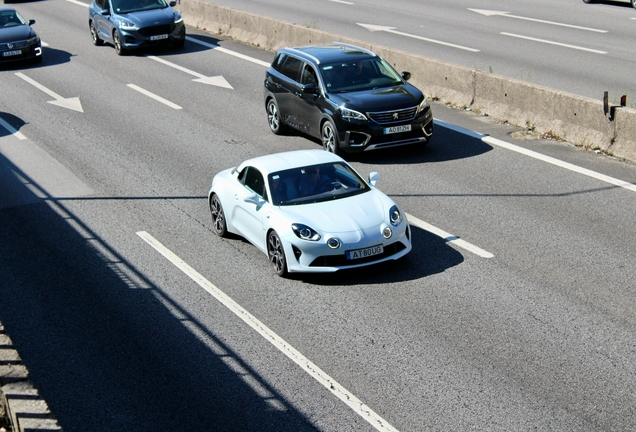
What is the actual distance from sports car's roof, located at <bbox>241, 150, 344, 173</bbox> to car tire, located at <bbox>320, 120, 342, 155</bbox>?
319cm

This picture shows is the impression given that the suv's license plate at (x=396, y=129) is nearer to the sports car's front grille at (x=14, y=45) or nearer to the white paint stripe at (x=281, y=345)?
the white paint stripe at (x=281, y=345)

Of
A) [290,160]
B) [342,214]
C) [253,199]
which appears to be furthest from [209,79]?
[342,214]

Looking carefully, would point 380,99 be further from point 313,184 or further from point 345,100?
point 313,184

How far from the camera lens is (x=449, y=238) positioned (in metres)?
11.8

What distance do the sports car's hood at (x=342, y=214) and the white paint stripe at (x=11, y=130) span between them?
30.9ft

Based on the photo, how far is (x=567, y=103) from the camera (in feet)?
51.9

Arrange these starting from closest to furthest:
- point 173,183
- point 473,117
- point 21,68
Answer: point 173,183, point 473,117, point 21,68

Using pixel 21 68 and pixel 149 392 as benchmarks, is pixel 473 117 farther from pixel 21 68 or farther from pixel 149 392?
pixel 21 68

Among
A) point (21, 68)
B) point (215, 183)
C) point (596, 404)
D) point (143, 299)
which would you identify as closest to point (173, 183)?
point (215, 183)

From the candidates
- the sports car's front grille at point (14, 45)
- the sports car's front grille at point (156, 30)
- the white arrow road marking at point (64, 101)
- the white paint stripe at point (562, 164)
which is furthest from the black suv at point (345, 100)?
the sports car's front grille at point (14, 45)

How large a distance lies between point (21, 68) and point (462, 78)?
1389cm

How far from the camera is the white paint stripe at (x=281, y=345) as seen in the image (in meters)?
7.71

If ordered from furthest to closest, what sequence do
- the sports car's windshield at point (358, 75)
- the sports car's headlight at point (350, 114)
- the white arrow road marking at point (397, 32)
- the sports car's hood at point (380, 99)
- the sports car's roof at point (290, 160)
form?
1. the white arrow road marking at point (397, 32)
2. the sports car's windshield at point (358, 75)
3. the sports car's hood at point (380, 99)
4. the sports car's headlight at point (350, 114)
5. the sports car's roof at point (290, 160)

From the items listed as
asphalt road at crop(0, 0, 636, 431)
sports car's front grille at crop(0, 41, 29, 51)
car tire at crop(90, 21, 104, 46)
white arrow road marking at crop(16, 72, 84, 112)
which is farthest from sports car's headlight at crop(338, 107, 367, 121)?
car tire at crop(90, 21, 104, 46)
